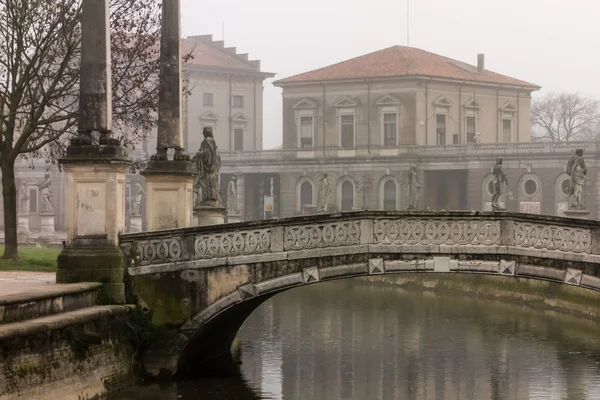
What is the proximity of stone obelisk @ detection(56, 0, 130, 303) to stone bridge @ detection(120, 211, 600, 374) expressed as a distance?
586 mm

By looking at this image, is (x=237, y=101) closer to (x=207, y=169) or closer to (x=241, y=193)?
(x=241, y=193)

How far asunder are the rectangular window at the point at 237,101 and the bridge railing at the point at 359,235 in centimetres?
6380

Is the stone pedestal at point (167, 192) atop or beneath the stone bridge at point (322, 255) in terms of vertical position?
atop

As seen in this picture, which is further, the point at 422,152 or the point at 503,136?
the point at 503,136

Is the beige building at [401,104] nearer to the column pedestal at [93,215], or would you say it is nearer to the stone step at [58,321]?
the column pedestal at [93,215]

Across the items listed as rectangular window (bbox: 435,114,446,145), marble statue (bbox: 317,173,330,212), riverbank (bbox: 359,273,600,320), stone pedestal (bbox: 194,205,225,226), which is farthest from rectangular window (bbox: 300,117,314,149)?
stone pedestal (bbox: 194,205,225,226)

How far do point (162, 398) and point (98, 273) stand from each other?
235 centimetres

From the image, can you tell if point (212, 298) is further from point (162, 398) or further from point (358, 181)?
point (358, 181)

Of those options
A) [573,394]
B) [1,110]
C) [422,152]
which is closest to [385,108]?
[422,152]

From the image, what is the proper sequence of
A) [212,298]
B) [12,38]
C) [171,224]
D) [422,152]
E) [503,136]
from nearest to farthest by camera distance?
1. [212,298]
2. [171,224]
3. [12,38]
4. [422,152]
5. [503,136]

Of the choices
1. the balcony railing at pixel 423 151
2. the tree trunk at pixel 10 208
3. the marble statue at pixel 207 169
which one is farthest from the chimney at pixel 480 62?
the tree trunk at pixel 10 208

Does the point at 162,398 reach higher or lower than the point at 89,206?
lower

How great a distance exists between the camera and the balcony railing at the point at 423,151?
6109cm

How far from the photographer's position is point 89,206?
61.6 ft
